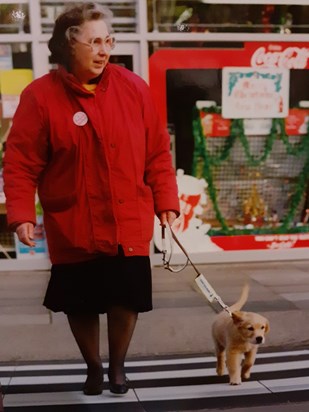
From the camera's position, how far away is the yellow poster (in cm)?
566

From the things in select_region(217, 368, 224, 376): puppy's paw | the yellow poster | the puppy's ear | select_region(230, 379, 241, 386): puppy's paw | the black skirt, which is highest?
the yellow poster

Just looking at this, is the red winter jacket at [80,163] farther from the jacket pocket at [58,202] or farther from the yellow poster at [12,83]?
the yellow poster at [12,83]

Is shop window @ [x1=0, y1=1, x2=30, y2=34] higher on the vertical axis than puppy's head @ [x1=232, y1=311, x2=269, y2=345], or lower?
higher

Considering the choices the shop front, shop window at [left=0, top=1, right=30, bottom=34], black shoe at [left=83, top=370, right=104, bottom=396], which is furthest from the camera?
the shop front

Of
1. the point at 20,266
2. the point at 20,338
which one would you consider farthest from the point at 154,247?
the point at 20,338

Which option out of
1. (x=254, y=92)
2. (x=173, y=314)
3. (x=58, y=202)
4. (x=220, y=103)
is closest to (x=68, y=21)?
(x=58, y=202)

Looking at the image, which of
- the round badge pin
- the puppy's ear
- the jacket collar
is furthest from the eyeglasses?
the puppy's ear

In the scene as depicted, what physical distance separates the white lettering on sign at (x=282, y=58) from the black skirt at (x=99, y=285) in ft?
12.1

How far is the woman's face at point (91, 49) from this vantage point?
8.96ft

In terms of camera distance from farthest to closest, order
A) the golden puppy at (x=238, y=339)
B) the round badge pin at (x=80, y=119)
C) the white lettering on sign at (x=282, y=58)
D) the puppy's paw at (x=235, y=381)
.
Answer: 1. the white lettering on sign at (x=282, y=58)
2. the puppy's paw at (x=235, y=381)
3. the golden puppy at (x=238, y=339)
4. the round badge pin at (x=80, y=119)

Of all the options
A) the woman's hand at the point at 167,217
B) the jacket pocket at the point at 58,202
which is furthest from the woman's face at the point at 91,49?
the woman's hand at the point at 167,217

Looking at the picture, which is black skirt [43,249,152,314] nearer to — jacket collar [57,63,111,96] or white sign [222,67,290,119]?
jacket collar [57,63,111,96]

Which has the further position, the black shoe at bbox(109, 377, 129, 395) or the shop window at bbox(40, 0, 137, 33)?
the shop window at bbox(40, 0, 137, 33)

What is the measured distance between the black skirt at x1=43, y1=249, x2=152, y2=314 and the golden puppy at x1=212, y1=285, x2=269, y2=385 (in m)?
0.51
